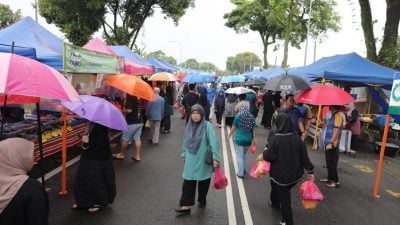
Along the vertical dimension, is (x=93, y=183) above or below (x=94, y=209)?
above

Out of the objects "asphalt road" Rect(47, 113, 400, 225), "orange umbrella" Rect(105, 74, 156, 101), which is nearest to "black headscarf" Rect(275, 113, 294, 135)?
"asphalt road" Rect(47, 113, 400, 225)

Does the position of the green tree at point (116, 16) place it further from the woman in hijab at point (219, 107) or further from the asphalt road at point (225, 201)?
the asphalt road at point (225, 201)

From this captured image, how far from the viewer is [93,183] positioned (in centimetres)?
552

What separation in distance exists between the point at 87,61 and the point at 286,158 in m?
4.96

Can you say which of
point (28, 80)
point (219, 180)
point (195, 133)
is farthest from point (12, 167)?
point (219, 180)

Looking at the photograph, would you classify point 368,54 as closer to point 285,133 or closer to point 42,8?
point 285,133

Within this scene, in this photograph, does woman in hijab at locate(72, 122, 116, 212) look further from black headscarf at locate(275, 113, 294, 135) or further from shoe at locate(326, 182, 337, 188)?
shoe at locate(326, 182, 337, 188)

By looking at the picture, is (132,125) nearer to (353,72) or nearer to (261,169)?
(261,169)

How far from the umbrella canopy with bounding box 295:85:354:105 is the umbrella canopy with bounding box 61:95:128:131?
4.49m

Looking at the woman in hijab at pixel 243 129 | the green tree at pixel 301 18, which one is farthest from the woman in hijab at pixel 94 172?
the green tree at pixel 301 18

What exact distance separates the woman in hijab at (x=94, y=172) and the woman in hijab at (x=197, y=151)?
3.69ft

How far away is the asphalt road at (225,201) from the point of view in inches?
222

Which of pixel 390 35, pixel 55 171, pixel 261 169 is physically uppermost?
pixel 390 35

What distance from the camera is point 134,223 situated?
17.7 ft
